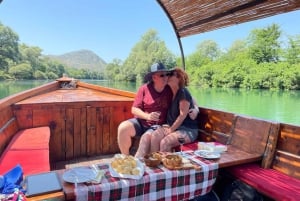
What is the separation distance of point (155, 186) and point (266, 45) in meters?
27.8

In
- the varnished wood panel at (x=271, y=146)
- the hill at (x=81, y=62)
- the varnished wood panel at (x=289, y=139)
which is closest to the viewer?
the varnished wood panel at (x=289, y=139)

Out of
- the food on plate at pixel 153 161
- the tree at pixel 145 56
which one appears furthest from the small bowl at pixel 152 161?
the tree at pixel 145 56

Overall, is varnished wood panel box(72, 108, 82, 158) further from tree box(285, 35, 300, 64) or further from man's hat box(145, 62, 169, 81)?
tree box(285, 35, 300, 64)

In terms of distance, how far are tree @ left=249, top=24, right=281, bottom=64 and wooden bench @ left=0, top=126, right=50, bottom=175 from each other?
83.3 ft

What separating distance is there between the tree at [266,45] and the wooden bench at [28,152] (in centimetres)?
2539

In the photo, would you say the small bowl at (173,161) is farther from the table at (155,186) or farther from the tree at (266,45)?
the tree at (266,45)

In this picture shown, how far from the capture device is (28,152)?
6.48 ft

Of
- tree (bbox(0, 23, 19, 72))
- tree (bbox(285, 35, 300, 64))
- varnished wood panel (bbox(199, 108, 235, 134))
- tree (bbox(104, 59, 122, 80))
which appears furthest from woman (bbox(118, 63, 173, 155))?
tree (bbox(104, 59, 122, 80))

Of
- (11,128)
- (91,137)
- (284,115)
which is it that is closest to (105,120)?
(91,137)

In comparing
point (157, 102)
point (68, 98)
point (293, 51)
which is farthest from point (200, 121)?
point (293, 51)

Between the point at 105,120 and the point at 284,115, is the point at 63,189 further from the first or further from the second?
the point at 284,115

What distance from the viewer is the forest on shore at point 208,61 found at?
16797mm

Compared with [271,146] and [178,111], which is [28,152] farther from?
[271,146]

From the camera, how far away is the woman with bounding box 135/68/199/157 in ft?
7.20
